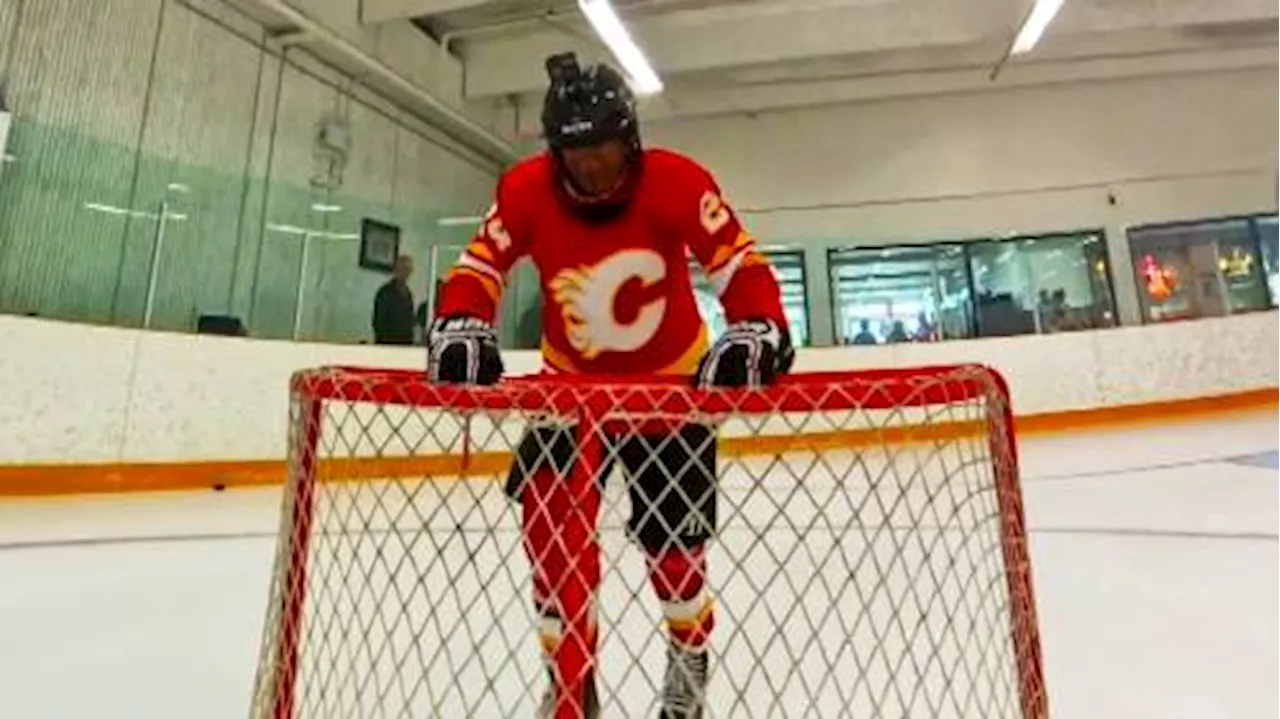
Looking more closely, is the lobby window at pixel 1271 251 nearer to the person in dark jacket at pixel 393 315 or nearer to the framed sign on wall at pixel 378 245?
the person in dark jacket at pixel 393 315

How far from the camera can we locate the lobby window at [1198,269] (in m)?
5.27

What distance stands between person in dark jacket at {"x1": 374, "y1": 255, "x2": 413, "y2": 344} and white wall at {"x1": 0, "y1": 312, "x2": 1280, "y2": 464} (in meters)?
0.28

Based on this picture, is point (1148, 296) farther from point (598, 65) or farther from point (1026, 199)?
point (598, 65)

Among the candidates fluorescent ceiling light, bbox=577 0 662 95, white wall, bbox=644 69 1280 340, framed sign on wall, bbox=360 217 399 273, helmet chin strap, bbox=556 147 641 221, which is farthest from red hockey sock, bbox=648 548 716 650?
white wall, bbox=644 69 1280 340

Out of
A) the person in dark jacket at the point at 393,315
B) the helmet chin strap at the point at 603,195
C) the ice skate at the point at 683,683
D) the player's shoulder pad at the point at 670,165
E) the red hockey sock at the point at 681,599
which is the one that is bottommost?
the ice skate at the point at 683,683

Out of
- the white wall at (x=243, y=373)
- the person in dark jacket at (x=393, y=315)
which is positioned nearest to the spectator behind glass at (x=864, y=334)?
the white wall at (x=243, y=373)

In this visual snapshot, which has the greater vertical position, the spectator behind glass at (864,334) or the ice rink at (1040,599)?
the spectator behind glass at (864,334)

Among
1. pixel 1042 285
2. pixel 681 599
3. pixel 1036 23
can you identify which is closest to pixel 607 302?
pixel 681 599

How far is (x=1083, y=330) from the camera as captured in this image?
4.88 m

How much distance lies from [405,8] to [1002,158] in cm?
484

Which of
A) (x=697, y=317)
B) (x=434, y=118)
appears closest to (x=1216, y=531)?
(x=697, y=317)

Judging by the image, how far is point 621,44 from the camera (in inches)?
218

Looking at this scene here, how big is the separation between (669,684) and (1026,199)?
657cm

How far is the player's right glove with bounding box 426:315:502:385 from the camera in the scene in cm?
79
